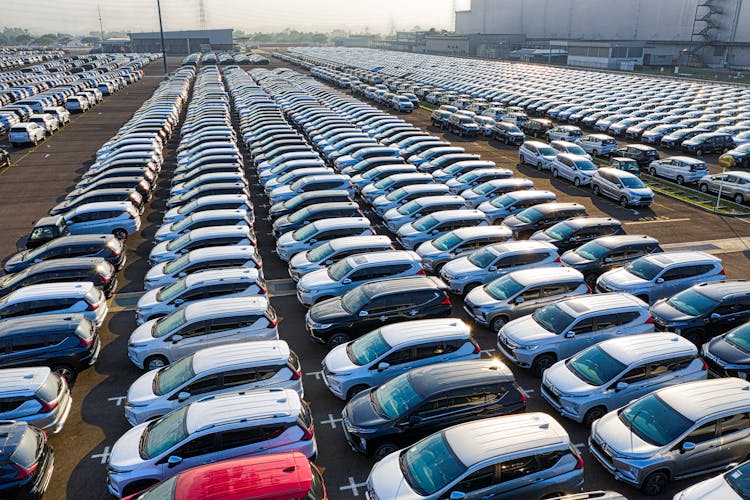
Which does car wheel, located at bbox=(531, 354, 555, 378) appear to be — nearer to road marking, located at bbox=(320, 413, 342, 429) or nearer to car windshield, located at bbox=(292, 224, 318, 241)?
road marking, located at bbox=(320, 413, 342, 429)

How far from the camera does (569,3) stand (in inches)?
5089

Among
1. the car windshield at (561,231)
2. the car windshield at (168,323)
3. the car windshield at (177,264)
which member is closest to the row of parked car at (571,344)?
the car windshield at (561,231)

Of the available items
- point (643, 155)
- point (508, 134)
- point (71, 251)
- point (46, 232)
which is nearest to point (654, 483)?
point (71, 251)

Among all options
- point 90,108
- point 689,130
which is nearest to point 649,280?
point 689,130

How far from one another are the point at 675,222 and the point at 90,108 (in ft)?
181

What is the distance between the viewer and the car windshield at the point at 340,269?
48.7ft

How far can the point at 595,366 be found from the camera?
1078cm

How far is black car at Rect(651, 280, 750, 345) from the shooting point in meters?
12.9

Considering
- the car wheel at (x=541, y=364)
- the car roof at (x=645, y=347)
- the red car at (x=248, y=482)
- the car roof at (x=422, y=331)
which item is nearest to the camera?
the red car at (x=248, y=482)

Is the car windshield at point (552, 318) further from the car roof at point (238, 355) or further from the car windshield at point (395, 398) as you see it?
the car roof at point (238, 355)

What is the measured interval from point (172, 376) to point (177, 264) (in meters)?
5.81

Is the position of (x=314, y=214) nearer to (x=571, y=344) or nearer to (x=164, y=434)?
(x=571, y=344)

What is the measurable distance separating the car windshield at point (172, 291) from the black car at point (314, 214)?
5.69 meters

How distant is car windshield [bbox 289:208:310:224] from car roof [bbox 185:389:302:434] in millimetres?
10451
